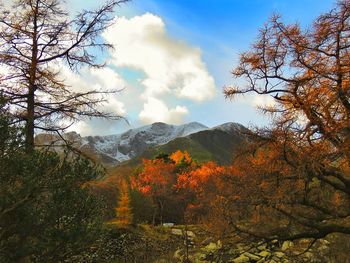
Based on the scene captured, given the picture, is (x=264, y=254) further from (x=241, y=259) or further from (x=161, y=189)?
(x=161, y=189)

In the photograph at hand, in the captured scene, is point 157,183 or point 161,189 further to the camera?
point 157,183

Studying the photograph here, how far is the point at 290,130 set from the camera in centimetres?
927

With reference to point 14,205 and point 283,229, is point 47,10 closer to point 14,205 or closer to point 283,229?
point 14,205

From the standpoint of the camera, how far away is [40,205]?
7.93 m

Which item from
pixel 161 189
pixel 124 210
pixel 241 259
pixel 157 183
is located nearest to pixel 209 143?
pixel 157 183

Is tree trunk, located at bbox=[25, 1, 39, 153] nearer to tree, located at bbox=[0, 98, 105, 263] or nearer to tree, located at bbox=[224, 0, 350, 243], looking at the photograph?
tree, located at bbox=[0, 98, 105, 263]

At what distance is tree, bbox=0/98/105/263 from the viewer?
282 inches

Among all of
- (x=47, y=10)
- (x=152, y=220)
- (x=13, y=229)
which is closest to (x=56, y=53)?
(x=47, y=10)

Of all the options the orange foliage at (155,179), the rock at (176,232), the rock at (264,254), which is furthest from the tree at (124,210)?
the rock at (264,254)

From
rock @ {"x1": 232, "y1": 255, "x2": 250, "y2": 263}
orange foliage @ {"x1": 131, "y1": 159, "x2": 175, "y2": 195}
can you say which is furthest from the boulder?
orange foliage @ {"x1": 131, "y1": 159, "x2": 175, "y2": 195}

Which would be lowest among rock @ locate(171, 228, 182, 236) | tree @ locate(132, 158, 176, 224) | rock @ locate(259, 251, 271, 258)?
rock @ locate(259, 251, 271, 258)

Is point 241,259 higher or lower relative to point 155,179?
lower

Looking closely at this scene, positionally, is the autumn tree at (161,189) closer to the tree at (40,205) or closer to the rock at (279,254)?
the rock at (279,254)

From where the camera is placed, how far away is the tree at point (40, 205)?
→ 23.5ft
